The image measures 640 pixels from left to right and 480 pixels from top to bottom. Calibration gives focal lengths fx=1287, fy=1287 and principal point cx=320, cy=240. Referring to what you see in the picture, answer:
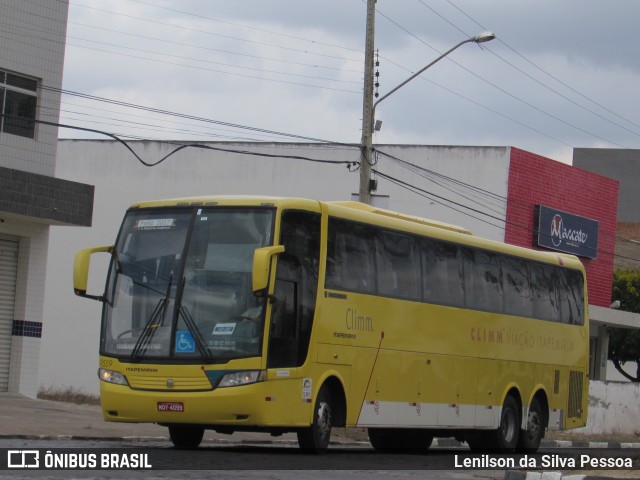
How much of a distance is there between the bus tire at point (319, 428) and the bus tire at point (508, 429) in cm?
586

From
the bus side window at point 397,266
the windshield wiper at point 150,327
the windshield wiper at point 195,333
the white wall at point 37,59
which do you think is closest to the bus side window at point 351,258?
the bus side window at point 397,266

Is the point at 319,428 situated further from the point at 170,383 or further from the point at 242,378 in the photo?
the point at 170,383

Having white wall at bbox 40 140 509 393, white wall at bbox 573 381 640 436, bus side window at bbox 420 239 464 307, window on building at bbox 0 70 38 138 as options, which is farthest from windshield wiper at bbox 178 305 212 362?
white wall at bbox 40 140 509 393

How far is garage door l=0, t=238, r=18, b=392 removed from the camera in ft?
90.2

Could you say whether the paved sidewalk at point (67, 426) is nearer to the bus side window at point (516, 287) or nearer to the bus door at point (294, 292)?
the bus door at point (294, 292)

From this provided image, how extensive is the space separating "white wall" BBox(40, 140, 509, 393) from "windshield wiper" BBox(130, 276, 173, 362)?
93.6ft

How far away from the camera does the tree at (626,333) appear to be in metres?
62.4

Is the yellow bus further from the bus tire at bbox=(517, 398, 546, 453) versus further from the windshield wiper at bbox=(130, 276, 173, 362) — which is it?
the bus tire at bbox=(517, 398, 546, 453)

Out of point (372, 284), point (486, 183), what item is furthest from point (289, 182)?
point (372, 284)

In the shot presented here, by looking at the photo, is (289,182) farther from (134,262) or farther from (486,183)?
(134,262)

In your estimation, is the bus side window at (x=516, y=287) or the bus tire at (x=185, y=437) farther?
the bus side window at (x=516, y=287)

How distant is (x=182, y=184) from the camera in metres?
48.0

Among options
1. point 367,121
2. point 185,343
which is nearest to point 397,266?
point 185,343

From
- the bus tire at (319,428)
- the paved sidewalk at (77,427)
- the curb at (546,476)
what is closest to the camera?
the curb at (546,476)
